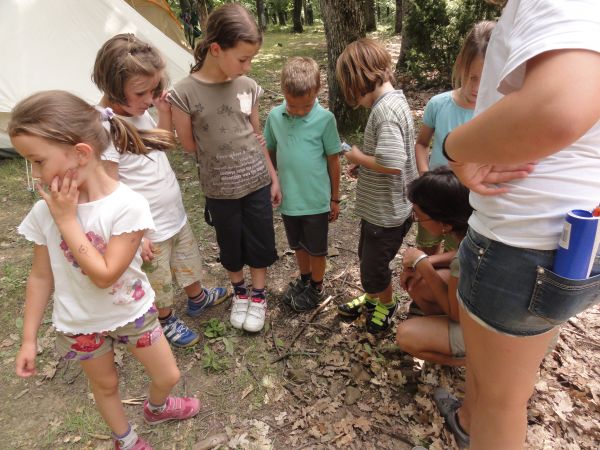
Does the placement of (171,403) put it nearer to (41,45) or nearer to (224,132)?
(224,132)

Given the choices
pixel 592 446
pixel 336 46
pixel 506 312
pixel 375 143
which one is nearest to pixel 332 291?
pixel 375 143

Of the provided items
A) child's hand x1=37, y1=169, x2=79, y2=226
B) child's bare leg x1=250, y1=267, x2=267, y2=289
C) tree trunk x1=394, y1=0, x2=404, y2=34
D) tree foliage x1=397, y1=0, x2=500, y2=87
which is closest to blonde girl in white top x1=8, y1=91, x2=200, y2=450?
A: child's hand x1=37, y1=169, x2=79, y2=226

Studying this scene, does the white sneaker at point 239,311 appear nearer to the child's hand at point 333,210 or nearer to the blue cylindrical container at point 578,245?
the child's hand at point 333,210

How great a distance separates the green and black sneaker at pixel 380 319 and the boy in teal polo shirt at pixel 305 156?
50 cm

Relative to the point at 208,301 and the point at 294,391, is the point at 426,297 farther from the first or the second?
the point at 208,301

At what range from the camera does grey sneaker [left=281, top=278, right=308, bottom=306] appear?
120 inches

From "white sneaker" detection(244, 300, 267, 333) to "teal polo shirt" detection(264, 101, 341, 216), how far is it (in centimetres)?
71

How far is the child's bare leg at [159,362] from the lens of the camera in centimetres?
180

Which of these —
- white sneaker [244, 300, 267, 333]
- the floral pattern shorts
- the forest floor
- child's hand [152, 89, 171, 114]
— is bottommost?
the forest floor

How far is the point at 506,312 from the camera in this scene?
1.20 meters

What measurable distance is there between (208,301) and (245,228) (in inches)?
27.9

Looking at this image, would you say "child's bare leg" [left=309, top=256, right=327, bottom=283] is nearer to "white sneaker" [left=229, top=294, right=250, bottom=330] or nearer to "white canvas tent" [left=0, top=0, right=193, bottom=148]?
"white sneaker" [left=229, top=294, right=250, bottom=330]

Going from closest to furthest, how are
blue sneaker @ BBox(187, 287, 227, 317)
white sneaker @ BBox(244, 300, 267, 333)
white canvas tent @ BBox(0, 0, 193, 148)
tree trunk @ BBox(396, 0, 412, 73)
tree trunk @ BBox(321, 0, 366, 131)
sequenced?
white sneaker @ BBox(244, 300, 267, 333)
blue sneaker @ BBox(187, 287, 227, 317)
tree trunk @ BBox(321, 0, 366, 131)
white canvas tent @ BBox(0, 0, 193, 148)
tree trunk @ BBox(396, 0, 412, 73)

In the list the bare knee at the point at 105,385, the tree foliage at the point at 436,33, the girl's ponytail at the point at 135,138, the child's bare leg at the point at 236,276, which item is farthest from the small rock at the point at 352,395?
the tree foliage at the point at 436,33
